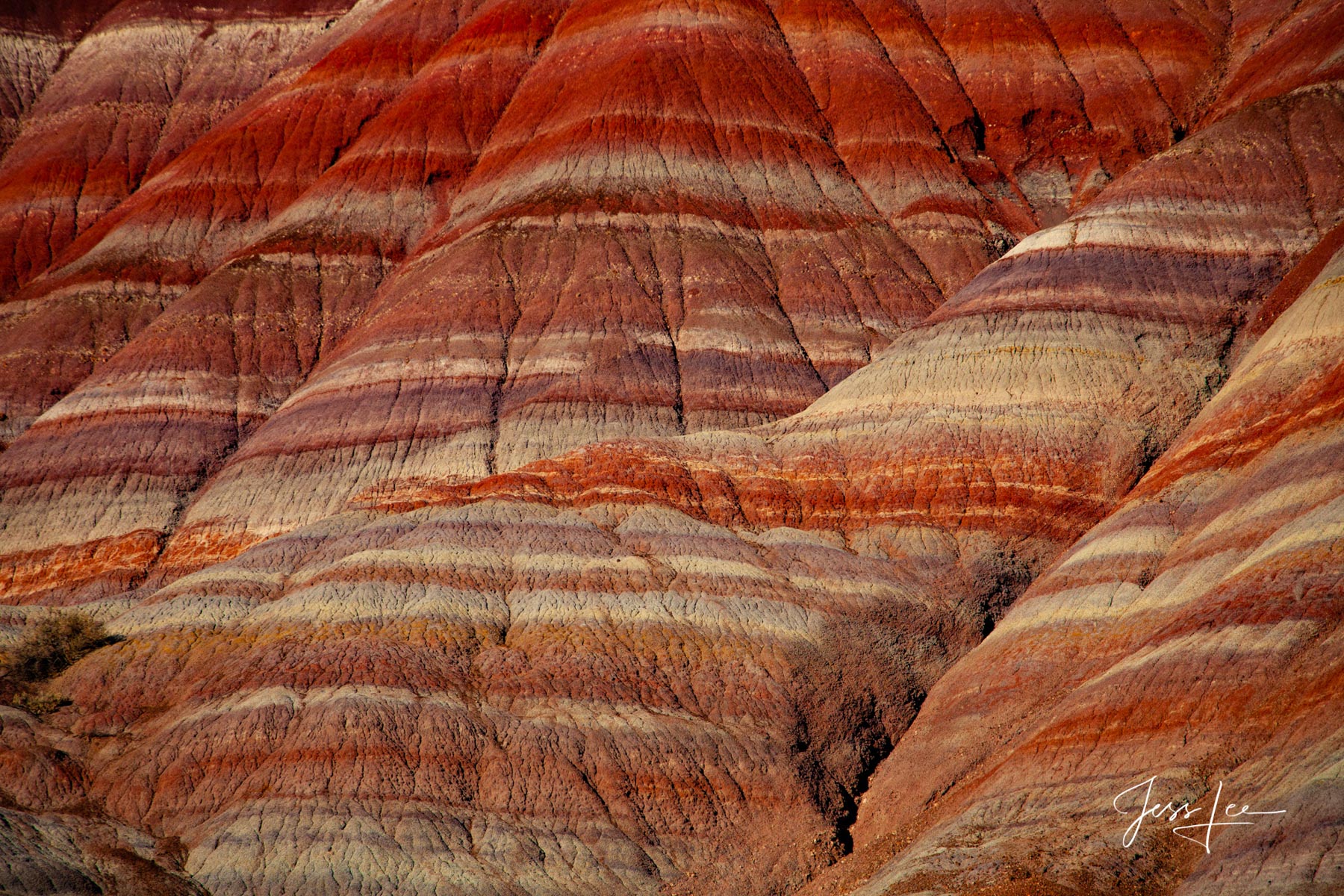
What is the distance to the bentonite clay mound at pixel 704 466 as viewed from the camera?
24547 millimetres

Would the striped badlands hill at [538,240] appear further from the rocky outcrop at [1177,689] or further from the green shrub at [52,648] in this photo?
the rocky outcrop at [1177,689]

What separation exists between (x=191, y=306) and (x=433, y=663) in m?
37.6

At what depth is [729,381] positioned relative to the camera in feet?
167

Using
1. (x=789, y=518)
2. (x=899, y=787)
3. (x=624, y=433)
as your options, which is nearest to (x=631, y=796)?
(x=899, y=787)

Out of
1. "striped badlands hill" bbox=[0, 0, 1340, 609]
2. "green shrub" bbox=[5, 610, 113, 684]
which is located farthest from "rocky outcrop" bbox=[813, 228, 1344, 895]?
"striped badlands hill" bbox=[0, 0, 1340, 609]

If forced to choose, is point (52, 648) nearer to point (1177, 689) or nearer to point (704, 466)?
point (704, 466)

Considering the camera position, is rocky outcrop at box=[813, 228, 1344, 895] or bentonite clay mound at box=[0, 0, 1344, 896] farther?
bentonite clay mound at box=[0, 0, 1344, 896]
